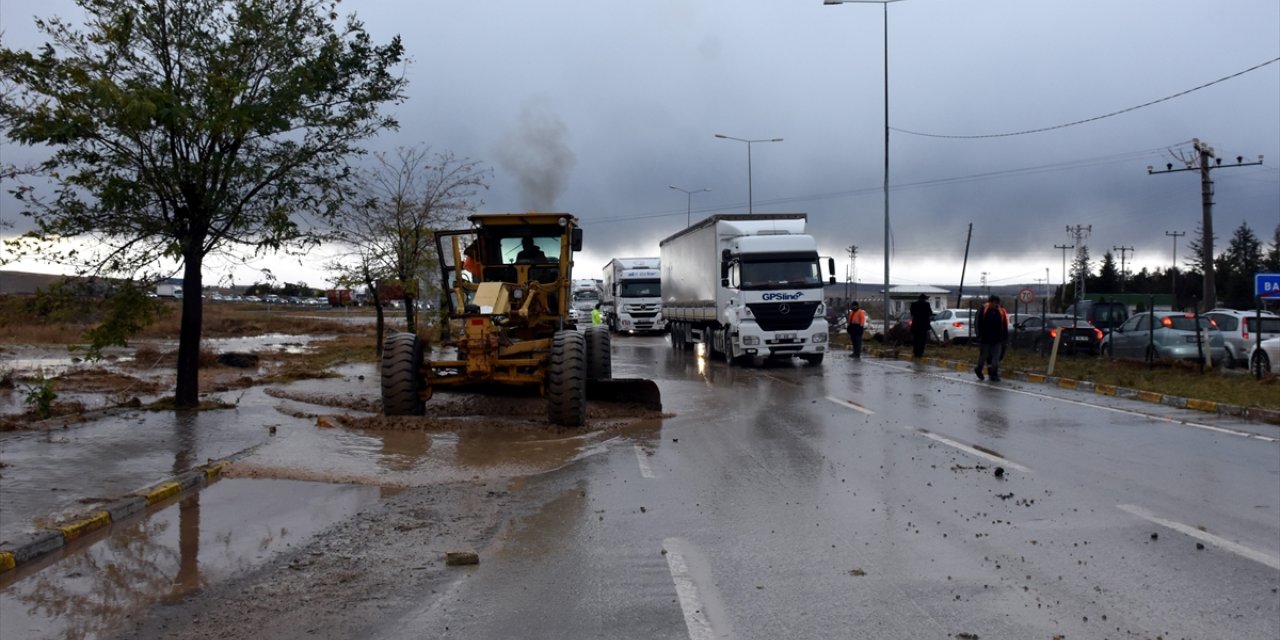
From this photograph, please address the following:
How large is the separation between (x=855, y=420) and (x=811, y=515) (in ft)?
21.8

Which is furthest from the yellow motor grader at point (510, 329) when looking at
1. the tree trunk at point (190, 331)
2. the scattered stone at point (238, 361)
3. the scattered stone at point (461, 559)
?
the scattered stone at point (238, 361)

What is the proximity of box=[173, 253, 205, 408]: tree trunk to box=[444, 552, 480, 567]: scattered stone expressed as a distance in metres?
8.99

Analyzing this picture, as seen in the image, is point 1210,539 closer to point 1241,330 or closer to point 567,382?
point 567,382

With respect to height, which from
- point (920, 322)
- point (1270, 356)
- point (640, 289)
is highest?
point (640, 289)

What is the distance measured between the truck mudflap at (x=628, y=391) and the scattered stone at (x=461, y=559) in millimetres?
8523

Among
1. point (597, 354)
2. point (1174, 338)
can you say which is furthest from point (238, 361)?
point (1174, 338)

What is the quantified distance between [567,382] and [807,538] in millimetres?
6405

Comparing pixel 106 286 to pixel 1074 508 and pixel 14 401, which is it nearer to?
pixel 14 401

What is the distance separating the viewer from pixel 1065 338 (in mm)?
29984

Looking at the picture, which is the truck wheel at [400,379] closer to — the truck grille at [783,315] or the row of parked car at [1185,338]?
the truck grille at [783,315]

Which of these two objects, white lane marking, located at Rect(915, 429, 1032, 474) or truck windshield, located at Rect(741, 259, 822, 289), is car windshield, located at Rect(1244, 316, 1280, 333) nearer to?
truck windshield, located at Rect(741, 259, 822, 289)

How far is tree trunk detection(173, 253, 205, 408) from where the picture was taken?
1417cm

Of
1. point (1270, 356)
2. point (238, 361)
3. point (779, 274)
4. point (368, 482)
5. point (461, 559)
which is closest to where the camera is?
point (461, 559)

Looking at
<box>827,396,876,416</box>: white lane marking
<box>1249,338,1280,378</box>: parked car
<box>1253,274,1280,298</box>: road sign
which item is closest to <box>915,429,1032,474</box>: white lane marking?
<box>827,396,876,416</box>: white lane marking
